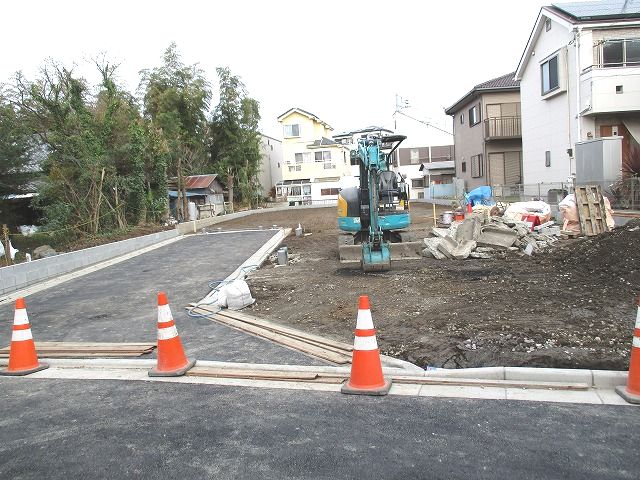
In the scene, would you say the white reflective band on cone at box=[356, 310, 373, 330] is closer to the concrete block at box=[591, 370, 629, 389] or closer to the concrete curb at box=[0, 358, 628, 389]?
Answer: the concrete curb at box=[0, 358, 628, 389]

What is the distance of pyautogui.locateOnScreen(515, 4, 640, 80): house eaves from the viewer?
20.2 metres

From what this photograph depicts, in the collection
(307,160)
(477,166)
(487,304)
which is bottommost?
(487,304)

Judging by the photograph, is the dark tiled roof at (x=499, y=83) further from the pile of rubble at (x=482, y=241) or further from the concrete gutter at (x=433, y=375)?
the concrete gutter at (x=433, y=375)

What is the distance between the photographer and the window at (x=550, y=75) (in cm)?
2273

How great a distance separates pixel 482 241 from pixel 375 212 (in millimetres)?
3521

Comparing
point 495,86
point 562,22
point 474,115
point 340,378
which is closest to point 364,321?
point 340,378

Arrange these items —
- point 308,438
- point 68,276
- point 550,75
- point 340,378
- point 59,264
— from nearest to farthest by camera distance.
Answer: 1. point 308,438
2. point 340,378
3. point 68,276
4. point 59,264
5. point 550,75

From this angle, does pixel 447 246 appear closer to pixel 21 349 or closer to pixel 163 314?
pixel 163 314

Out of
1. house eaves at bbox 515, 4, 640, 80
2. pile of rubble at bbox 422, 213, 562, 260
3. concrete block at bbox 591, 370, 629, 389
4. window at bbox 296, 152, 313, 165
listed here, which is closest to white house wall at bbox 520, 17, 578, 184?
house eaves at bbox 515, 4, 640, 80

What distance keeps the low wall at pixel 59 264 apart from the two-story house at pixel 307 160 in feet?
120

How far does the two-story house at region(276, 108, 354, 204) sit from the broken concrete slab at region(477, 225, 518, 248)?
41761mm

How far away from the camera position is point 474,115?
32.9 metres

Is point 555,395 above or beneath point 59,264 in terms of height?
beneath

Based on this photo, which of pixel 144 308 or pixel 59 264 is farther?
pixel 59 264
